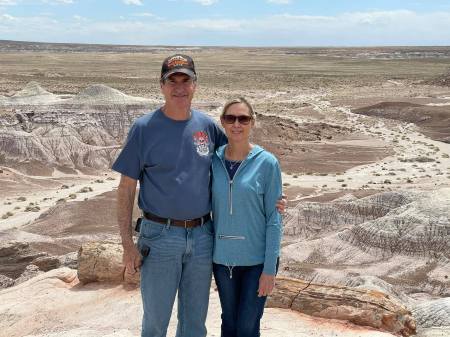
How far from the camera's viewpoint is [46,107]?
3897 cm

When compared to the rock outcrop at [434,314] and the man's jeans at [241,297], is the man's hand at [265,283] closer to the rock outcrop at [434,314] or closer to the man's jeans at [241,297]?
the man's jeans at [241,297]

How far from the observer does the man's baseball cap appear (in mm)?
4848

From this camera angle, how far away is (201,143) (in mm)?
4887

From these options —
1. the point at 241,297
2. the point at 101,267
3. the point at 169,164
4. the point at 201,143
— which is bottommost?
the point at 101,267

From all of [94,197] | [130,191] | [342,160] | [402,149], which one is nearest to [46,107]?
[94,197]

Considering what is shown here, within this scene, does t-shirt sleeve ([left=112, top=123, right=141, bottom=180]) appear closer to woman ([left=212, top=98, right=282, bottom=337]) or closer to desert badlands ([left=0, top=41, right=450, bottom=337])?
woman ([left=212, top=98, right=282, bottom=337])

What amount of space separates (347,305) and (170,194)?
177 inches

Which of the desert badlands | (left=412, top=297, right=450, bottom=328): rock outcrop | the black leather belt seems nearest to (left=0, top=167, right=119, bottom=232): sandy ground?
the desert badlands

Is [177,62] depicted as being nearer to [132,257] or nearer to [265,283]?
[132,257]

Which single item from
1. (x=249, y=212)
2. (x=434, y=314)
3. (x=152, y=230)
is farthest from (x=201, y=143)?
(x=434, y=314)

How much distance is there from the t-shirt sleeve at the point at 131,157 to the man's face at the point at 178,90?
38 cm

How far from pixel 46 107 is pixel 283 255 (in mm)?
25481

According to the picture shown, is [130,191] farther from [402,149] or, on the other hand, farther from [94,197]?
[402,149]

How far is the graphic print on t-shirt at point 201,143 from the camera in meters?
4.86
